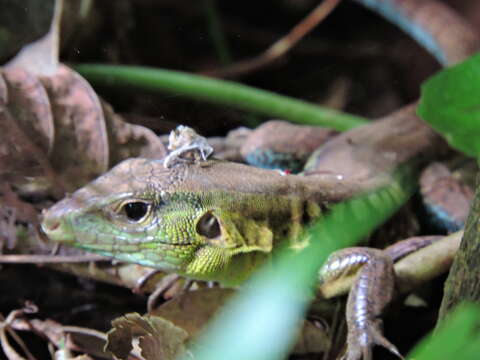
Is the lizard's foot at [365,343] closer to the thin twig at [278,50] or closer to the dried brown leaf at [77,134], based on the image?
the dried brown leaf at [77,134]

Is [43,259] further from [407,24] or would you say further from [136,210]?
[407,24]

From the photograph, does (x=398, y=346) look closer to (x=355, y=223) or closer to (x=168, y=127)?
(x=355, y=223)

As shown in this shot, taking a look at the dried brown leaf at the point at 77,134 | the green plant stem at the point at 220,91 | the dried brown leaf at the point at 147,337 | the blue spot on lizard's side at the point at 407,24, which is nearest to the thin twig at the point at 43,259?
the dried brown leaf at the point at 77,134

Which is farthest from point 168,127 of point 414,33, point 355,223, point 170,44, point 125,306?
point 414,33

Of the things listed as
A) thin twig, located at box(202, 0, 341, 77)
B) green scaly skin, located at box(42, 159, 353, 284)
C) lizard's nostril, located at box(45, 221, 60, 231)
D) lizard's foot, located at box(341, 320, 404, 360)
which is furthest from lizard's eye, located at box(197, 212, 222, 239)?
thin twig, located at box(202, 0, 341, 77)

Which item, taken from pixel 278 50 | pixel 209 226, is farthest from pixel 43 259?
pixel 278 50

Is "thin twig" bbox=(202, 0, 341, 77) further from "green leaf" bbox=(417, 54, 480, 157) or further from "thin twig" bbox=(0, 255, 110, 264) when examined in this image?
"green leaf" bbox=(417, 54, 480, 157)

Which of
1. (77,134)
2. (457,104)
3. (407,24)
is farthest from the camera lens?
(407,24)
